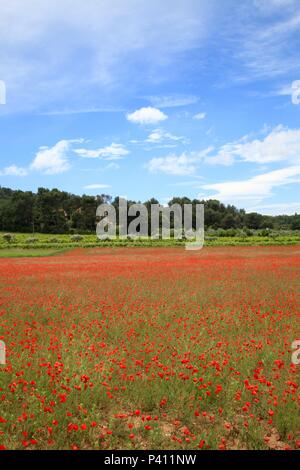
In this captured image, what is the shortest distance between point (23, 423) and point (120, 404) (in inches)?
55.6

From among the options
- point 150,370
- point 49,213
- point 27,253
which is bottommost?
point 150,370

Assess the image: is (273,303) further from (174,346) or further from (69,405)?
(69,405)

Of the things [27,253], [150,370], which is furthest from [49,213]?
[150,370]

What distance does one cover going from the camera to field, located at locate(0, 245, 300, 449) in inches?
187

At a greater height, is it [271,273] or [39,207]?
[39,207]

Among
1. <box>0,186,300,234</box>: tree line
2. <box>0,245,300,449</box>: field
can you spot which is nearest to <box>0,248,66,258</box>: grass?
<box>0,245,300,449</box>: field

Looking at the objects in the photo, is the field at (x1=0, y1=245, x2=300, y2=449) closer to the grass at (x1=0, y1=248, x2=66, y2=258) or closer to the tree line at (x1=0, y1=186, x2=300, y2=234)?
the grass at (x1=0, y1=248, x2=66, y2=258)

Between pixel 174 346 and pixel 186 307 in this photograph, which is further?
pixel 186 307

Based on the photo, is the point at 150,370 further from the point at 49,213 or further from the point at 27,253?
the point at 49,213

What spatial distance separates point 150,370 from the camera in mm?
6586

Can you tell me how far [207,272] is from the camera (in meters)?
19.7

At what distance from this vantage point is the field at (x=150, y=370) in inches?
187
